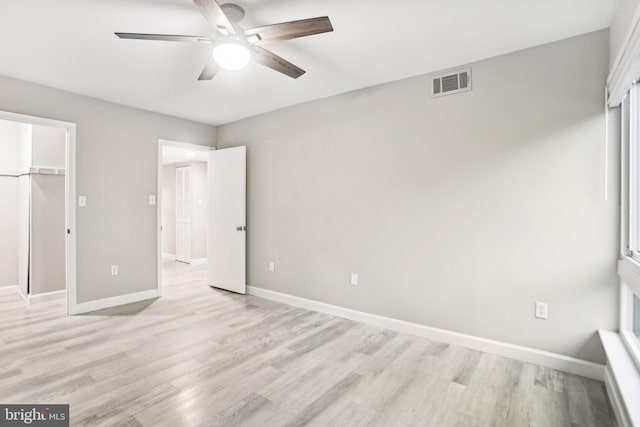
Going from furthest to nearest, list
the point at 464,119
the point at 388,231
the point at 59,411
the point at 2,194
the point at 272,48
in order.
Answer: the point at 2,194 → the point at 388,231 → the point at 464,119 → the point at 272,48 → the point at 59,411

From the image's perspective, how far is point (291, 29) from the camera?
6.22 feet

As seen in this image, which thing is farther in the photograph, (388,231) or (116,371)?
(388,231)

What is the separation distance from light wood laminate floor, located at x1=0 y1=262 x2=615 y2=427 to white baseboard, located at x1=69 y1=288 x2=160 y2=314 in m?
0.18

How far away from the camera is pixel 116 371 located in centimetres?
234

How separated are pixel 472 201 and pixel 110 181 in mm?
4050

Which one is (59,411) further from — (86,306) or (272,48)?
(272,48)

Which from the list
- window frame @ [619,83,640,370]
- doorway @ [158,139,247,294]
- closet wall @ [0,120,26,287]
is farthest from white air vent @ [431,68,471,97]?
closet wall @ [0,120,26,287]

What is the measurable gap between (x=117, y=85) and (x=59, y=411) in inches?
116

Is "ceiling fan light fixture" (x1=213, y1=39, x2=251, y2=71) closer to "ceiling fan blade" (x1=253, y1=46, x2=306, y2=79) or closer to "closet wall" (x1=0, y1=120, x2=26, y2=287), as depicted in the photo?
"ceiling fan blade" (x1=253, y1=46, x2=306, y2=79)

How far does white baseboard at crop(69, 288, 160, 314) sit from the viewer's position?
360 cm

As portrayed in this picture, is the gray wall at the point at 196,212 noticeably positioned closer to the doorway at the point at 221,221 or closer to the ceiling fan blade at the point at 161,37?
the doorway at the point at 221,221

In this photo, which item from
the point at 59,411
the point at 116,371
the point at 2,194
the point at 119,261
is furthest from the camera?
the point at 2,194

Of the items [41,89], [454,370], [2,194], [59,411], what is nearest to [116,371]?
[59,411]

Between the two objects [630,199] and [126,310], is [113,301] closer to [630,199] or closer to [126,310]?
[126,310]
